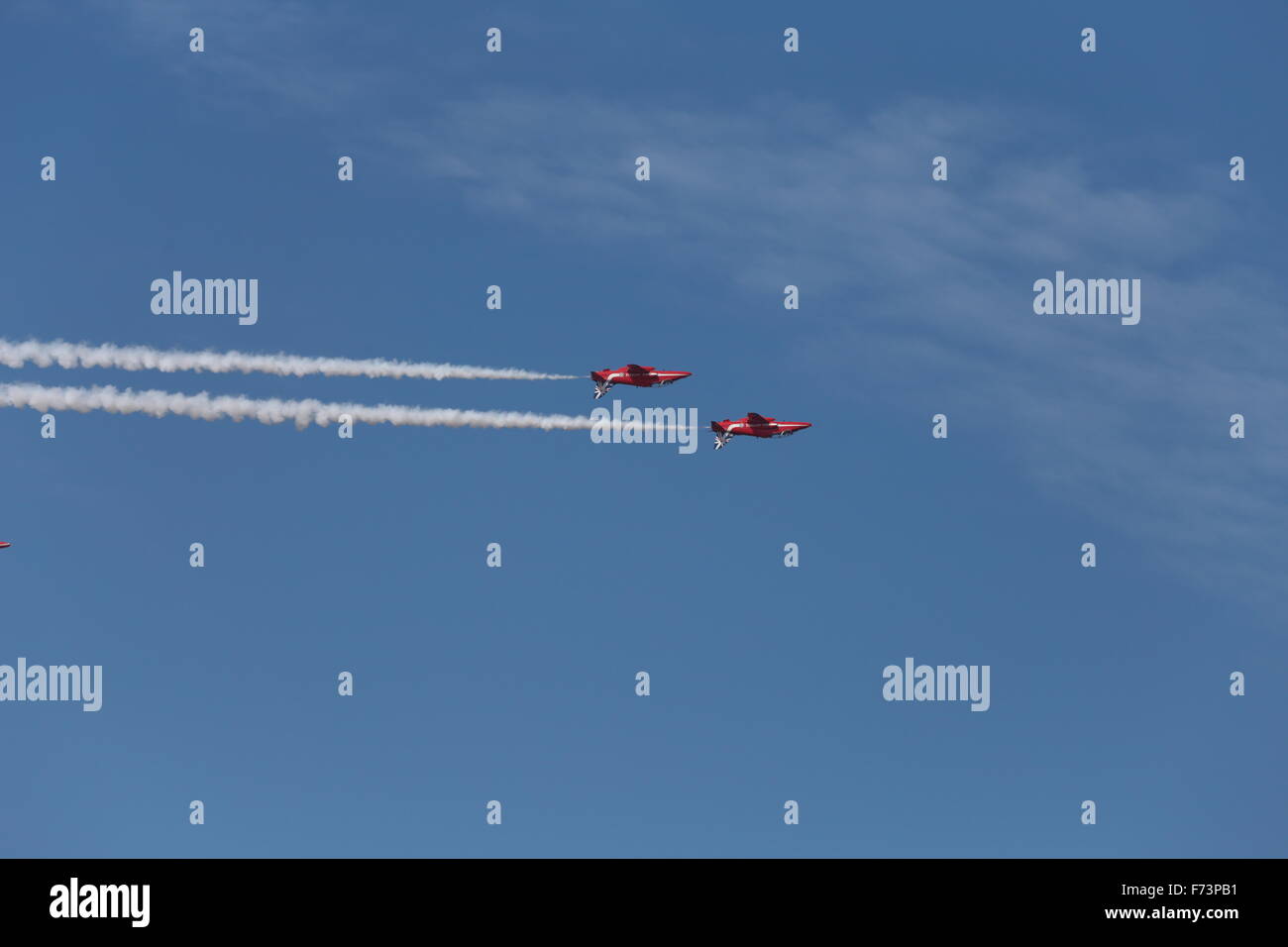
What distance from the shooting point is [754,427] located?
17325 centimetres

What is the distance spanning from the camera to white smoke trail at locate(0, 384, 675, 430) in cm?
15012

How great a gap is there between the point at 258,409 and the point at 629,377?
26.9m

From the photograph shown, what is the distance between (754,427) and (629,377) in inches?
385

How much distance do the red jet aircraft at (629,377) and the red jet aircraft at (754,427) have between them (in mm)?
5211

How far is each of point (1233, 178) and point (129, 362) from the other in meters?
82.2

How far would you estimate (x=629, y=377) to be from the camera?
170500mm

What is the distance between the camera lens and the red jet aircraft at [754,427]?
172875mm

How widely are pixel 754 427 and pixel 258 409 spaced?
35.9m

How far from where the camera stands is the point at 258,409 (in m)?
158

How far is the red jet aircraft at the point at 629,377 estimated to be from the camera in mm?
170000

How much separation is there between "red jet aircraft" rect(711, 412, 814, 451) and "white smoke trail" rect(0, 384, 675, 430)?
631 cm

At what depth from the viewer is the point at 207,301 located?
164750mm
